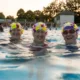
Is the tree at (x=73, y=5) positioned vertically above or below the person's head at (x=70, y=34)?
above

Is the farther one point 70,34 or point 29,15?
point 29,15

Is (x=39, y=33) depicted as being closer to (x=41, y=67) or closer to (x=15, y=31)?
(x=15, y=31)

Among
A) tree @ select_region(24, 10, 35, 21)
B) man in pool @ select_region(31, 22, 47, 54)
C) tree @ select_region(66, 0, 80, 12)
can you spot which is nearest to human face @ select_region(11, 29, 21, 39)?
man in pool @ select_region(31, 22, 47, 54)

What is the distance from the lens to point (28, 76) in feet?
13.9

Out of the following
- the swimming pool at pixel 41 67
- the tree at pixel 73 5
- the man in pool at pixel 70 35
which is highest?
the tree at pixel 73 5

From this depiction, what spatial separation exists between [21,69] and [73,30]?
3190mm

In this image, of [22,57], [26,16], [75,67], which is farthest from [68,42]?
[26,16]

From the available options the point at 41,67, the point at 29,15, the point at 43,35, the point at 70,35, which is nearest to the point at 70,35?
the point at 70,35

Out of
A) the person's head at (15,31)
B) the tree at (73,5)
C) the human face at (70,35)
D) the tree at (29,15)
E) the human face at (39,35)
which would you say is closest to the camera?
the human face at (39,35)

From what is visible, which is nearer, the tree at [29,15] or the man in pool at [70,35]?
the man in pool at [70,35]

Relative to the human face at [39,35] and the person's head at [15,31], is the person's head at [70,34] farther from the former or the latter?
the person's head at [15,31]

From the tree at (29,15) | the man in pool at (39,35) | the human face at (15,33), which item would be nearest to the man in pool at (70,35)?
the man in pool at (39,35)

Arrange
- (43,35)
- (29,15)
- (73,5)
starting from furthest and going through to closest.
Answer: (29,15), (73,5), (43,35)

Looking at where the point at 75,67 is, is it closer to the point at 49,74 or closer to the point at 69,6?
the point at 49,74
